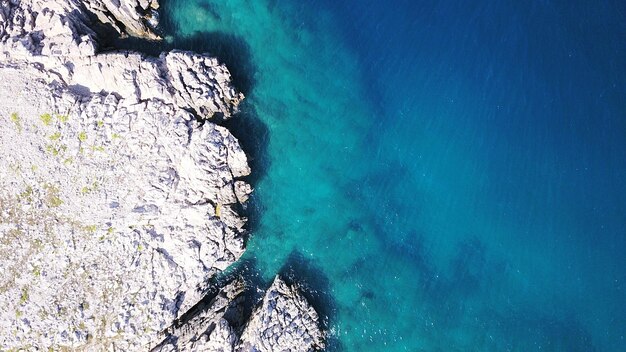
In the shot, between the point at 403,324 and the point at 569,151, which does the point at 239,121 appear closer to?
the point at 403,324

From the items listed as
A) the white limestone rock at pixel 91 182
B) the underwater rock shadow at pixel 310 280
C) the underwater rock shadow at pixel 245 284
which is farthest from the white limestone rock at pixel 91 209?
the underwater rock shadow at pixel 310 280

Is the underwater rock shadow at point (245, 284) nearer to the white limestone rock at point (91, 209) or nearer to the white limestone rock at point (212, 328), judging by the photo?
the white limestone rock at point (212, 328)

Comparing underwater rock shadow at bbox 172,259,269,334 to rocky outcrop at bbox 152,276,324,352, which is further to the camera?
underwater rock shadow at bbox 172,259,269,334

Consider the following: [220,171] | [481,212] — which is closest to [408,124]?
[481,212]

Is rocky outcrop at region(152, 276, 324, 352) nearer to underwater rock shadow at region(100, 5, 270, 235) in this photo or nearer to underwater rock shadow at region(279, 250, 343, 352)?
underwater rock shadow at region(279, 250, 343, 352)

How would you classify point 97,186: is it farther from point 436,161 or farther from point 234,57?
point 436,161

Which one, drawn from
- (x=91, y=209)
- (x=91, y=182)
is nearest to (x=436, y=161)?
(x=91, y=182)

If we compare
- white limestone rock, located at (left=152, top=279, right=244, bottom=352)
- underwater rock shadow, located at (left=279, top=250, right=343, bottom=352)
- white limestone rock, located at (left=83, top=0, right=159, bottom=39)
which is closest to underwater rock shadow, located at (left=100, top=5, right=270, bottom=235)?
white limestone rock, located at (left=83, top=0, right=159, bottom=39)
